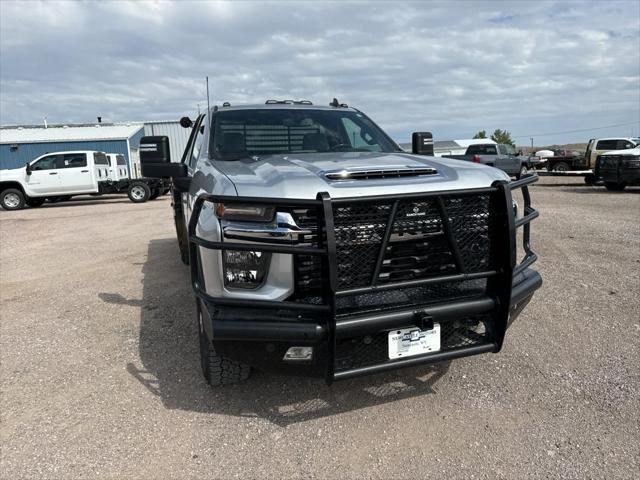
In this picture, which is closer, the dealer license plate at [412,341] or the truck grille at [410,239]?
the truck grille at [410,239]

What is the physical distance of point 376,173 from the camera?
269 centimetres

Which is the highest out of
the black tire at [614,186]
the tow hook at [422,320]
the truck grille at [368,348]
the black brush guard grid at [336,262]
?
the black brush guard grid at [336,262]

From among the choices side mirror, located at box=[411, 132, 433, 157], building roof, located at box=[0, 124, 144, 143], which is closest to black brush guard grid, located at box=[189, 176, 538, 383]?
side mirror, located at box=[411, 132, 433, 157]

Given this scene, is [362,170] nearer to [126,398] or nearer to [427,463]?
[427,463]

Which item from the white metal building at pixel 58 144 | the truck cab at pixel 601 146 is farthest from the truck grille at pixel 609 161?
the white metal building at pixel 58 144

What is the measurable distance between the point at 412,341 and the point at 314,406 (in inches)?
31.9

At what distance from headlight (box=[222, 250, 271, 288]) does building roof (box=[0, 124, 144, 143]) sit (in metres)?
27.7

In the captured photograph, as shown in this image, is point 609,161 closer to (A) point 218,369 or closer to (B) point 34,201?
(A) point 218,369

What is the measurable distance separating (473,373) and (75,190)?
686 inches

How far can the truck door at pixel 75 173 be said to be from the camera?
17188mm

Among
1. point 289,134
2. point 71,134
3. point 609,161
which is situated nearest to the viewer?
point 289,134

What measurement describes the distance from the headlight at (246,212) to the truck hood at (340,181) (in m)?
0.07

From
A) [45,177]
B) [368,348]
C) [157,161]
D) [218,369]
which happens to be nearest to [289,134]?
[157,161]

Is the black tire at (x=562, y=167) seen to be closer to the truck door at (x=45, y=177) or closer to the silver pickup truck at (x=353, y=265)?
the truck door at (x=45, y=177)
